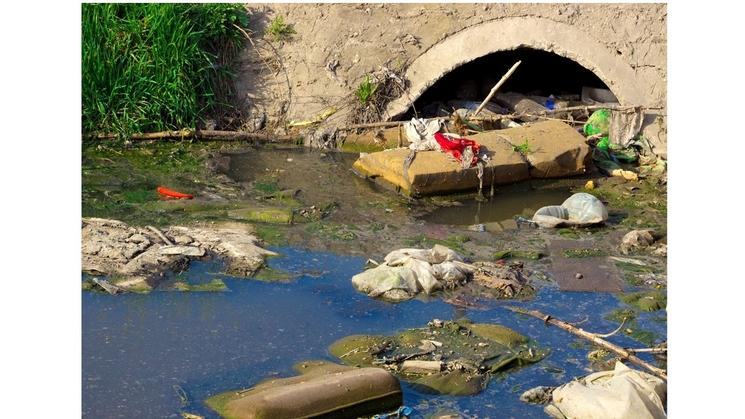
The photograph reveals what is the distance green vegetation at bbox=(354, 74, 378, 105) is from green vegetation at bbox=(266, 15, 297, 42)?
111cm

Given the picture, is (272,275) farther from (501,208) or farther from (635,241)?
(635,241)

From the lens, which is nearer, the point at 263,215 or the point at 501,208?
the point at 263,215

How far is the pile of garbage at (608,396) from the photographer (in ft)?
18.6

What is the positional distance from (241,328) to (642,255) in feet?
12.0

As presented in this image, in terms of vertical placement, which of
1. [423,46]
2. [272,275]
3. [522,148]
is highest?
[423,46]

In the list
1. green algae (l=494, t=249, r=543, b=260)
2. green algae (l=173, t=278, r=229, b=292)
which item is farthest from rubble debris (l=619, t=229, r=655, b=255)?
green algae (l=173, t=278, r=229, b=292)

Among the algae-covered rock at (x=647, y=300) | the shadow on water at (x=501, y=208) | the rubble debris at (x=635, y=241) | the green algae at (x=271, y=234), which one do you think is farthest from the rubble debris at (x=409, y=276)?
the rubble debris at (x=635, y=241)

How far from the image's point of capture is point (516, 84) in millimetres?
13758

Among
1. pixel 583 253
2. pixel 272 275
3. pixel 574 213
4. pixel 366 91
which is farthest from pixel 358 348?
pixel 366 91

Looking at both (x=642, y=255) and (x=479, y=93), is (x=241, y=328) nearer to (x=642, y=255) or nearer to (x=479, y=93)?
(x=642, y=255)

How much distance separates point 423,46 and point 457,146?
7.24 ft

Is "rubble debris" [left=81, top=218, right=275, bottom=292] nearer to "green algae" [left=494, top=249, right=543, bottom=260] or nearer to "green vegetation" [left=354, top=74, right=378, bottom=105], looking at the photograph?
"green algae" [left=494, top=249, right=543, bottom=260]

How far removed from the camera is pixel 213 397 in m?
6.05

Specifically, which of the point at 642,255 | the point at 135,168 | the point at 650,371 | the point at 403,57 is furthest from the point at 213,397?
the point at 403,57
